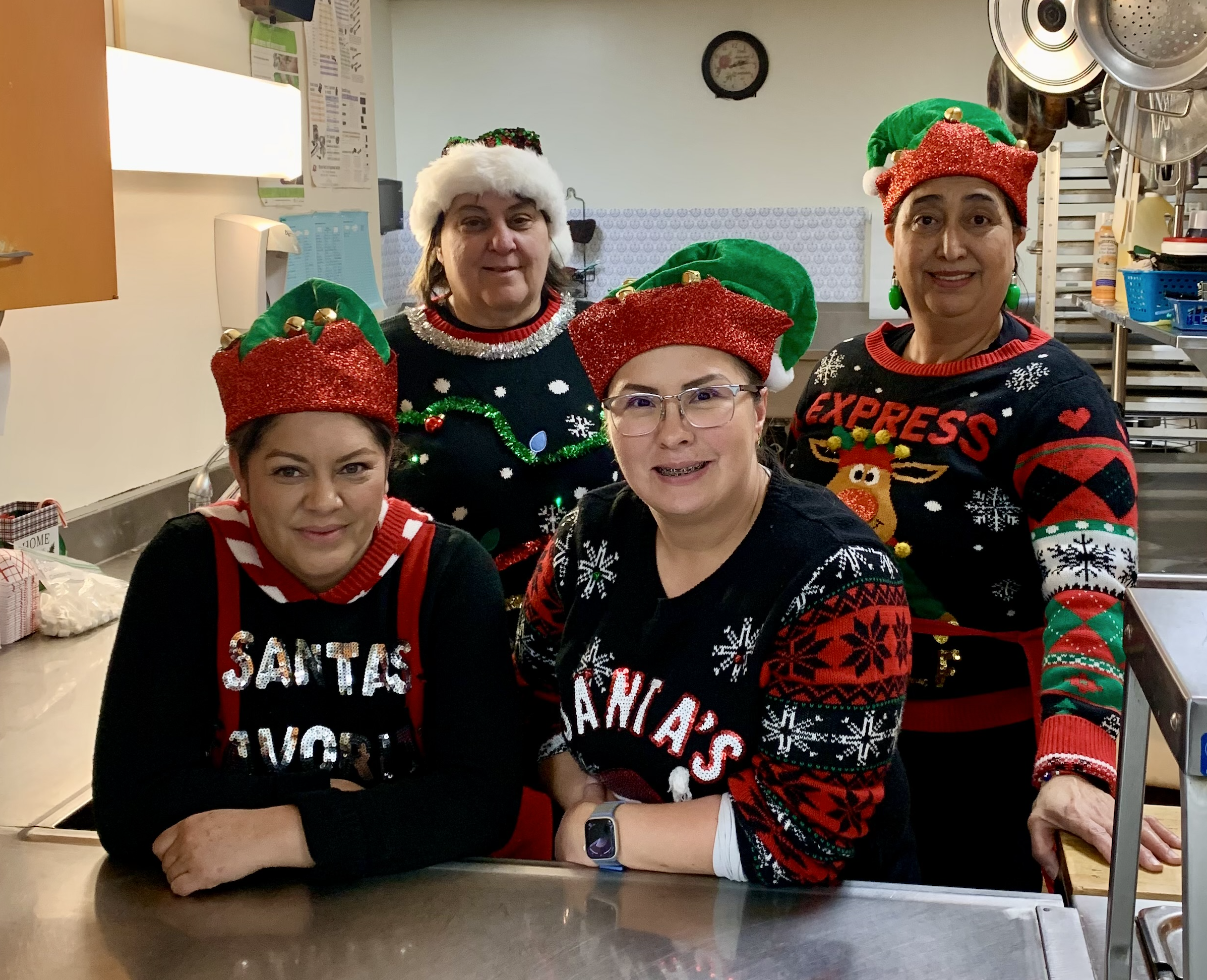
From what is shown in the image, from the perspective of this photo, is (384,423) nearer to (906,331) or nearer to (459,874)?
(459,874)

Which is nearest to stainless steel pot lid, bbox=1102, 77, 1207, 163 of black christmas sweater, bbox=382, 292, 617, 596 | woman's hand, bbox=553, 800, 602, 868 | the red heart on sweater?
the red heart on sweater

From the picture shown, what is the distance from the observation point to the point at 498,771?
120 centimetres

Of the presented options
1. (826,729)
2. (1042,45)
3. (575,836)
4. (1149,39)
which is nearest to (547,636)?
(575,836)

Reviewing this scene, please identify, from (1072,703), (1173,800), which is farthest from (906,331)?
(1173,800)

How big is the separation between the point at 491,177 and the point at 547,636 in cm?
78

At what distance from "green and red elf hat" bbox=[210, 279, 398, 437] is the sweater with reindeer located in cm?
72

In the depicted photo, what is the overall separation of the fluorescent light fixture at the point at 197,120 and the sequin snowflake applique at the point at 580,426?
0.99 meters

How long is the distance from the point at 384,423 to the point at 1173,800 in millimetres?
1219

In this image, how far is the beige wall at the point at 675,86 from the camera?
5770 millimetres

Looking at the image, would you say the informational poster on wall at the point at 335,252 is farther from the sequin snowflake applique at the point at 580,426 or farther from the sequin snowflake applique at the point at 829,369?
the sequin snowflake applique at the point at 829,369

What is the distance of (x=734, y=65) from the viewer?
586 cm

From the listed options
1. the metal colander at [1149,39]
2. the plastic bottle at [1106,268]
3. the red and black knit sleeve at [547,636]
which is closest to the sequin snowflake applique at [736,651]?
the red and black knit sleeve at [547,636]

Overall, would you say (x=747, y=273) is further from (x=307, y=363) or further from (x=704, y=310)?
(x=307, y=363)

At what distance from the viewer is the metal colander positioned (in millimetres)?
2391
